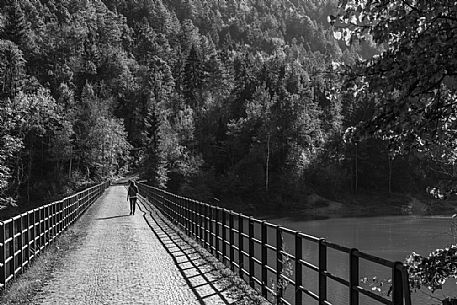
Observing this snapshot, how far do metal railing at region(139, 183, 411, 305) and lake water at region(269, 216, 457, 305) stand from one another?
4.91 meters

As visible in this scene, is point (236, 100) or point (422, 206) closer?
point (422, 206)

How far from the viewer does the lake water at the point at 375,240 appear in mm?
25909

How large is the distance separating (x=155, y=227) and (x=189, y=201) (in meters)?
3.36

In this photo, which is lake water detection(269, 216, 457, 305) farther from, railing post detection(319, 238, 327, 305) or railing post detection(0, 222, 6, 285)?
railing post detection(319, 238, 327, 305)

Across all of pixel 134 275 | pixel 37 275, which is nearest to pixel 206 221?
pixel 134 275

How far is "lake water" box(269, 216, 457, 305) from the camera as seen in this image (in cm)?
2591

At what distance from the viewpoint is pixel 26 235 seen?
514 inches

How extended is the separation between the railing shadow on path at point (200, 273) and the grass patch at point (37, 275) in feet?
8.53

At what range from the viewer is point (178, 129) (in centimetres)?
11644

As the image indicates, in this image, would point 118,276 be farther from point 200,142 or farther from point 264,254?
point 200,142

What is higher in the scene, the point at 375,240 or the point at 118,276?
the point at 118,276

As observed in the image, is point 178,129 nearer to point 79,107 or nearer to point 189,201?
point 79,107

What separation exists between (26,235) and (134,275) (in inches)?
108

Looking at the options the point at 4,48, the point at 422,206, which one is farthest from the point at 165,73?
the point at 422,206
